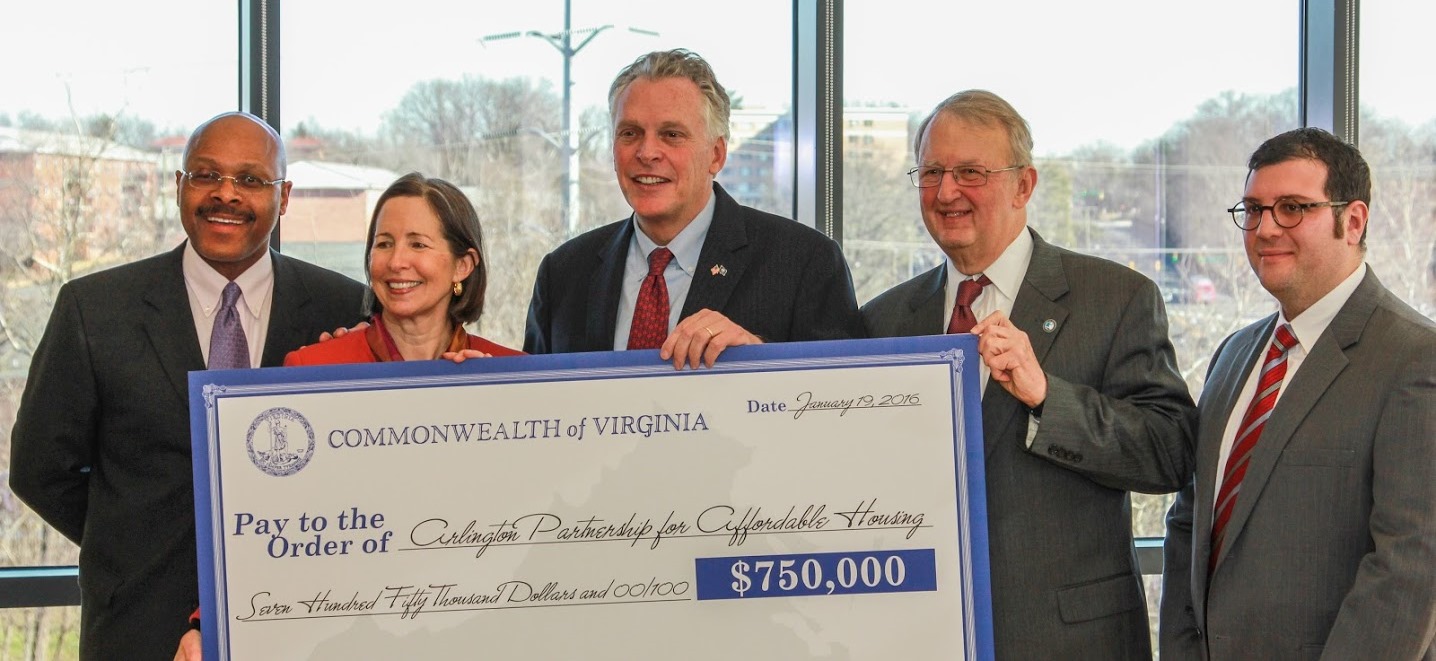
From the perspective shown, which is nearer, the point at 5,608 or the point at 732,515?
the point at 732,515

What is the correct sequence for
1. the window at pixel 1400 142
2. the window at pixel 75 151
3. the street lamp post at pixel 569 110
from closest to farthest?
the window at pixel 75 151
the street lamp post at pixel 569 110
the window at pixel 1400 142

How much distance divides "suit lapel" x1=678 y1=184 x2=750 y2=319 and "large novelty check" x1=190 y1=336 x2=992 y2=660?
1.21 ft

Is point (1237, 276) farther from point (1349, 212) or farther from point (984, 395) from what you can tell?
point (984, 395)

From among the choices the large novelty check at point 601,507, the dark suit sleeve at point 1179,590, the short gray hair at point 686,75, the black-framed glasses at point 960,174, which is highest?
the short gray hair at point 686,75

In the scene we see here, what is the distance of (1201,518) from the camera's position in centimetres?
248

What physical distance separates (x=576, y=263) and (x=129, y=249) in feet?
5.84

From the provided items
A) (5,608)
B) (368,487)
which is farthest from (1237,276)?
(5,608)

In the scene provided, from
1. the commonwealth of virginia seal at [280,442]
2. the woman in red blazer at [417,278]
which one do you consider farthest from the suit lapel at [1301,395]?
the commonwealth of virginia seal at [280,442]

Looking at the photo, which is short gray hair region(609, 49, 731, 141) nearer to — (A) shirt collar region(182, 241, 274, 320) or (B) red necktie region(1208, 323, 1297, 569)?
(A) shirt collar region(182, 241, 274, 320)

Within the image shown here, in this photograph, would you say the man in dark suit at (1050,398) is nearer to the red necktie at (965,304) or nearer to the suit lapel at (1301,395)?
the red necktie at (965,304)

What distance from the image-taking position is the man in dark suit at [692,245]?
102 inches

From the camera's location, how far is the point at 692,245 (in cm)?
267

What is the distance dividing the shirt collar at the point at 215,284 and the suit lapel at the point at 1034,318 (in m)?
1.62

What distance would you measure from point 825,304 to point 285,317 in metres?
1.20
